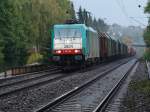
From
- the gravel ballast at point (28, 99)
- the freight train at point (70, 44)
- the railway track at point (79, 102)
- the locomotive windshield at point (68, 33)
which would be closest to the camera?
the railway track at point (79, 102)

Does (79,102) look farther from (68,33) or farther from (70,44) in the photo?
(68,33)

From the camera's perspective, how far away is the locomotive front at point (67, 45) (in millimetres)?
37469

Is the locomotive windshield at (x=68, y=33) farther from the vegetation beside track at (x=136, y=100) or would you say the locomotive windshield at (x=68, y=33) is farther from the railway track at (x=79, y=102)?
the railway track at (x=79, y=102)

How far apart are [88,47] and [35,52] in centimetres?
3272

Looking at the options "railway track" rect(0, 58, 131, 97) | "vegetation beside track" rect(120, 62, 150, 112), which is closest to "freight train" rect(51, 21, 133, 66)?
"railway track" rect(0, 58, 131, 97)

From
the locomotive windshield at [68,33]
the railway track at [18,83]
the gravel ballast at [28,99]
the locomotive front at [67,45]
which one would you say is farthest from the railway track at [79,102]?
the locomotive windshield at [68,33]

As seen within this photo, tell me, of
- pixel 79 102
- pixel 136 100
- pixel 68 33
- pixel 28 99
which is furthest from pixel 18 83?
pixel 68 33

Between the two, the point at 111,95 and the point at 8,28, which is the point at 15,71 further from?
the point at 8,28

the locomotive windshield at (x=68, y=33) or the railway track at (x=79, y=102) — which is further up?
the locomotive windshield at (x=68, y=33)

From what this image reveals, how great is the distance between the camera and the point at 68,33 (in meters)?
38.2

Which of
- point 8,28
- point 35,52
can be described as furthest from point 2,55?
point 35,52

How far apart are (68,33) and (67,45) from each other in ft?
3.32

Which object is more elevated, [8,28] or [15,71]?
[8,28]

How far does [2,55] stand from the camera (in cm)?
5694
